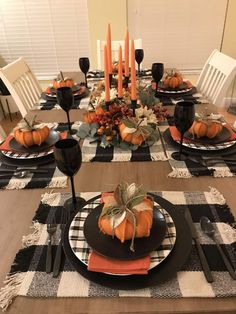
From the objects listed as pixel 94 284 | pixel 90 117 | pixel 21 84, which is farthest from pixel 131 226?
pixel 21 84

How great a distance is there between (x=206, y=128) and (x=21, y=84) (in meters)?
1.25

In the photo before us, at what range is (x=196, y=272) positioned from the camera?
2.00 feet

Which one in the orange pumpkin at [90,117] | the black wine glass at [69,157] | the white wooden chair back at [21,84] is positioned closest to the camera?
the black wine glass at [69,157]

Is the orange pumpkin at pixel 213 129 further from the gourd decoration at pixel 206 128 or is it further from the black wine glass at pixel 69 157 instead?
the black wine glass at pixel 69 157

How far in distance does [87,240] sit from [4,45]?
3.11 meters

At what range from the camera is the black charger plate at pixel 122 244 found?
0.61 meters

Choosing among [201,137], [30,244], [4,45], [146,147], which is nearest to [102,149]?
[146,147]

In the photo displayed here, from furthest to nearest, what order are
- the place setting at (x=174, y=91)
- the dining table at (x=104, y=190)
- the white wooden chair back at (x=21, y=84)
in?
1. the white wooden chair back at (x=21, y=84)
2. the place setting at (x=174, y=91)
3. the dining table at (x=104, y=190)

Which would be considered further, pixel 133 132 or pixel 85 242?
pixel 133 132

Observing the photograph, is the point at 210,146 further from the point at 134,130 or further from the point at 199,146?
the point at 134,130

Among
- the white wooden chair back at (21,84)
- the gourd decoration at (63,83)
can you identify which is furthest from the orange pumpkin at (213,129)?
the white wooden chair back at (21,84)

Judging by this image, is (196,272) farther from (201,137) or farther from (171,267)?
(201,137)

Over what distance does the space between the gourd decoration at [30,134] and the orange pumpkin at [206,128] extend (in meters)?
0.54

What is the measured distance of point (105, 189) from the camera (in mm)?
891
